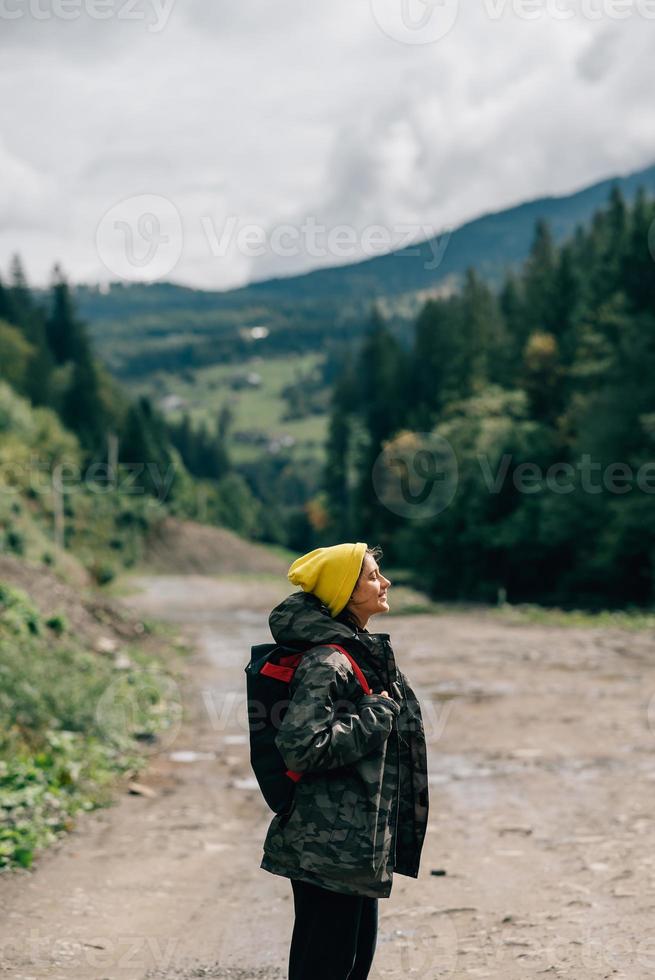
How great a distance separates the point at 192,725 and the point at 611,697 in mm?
5466

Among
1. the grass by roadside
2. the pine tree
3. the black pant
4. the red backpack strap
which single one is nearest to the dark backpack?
the red backpack strap

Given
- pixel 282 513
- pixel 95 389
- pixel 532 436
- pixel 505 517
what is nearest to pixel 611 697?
pixel 505 517

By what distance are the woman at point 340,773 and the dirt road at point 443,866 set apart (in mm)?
1626

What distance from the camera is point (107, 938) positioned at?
19.1 feet

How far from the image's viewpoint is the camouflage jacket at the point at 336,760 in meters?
3.53

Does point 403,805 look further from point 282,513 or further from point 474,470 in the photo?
point 282,513

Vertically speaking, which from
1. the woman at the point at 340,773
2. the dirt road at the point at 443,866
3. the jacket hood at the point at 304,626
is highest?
the jacket hood at the point at 304,626

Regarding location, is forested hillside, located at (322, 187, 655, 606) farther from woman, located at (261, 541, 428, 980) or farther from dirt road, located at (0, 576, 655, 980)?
woman, located at (261, 541, 428, 980)

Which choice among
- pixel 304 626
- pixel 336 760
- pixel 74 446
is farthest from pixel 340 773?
pixel 74 446
